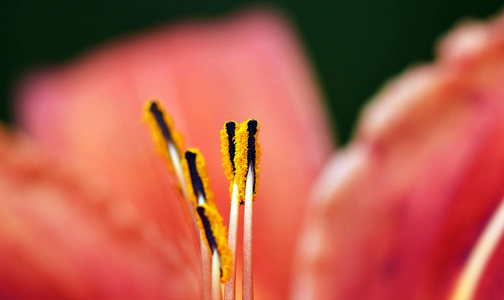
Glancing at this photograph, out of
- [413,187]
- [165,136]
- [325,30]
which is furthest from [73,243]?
[325,30]

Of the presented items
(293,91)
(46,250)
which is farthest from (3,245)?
(293,91)

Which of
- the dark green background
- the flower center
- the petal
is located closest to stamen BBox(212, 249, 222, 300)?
the flower center

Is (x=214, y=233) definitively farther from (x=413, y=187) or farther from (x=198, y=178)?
(x=413, y=187)

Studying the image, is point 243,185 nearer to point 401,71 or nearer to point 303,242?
point 303,242

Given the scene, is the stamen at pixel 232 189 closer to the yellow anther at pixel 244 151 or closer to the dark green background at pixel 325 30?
the yellow anther at pixel 244 151

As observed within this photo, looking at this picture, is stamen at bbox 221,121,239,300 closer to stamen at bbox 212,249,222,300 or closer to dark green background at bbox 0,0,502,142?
stamen at bbox 212,249,222,300

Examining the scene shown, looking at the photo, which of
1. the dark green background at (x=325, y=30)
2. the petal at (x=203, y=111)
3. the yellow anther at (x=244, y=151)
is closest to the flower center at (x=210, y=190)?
the yellow anther at (x=244, y=151)
